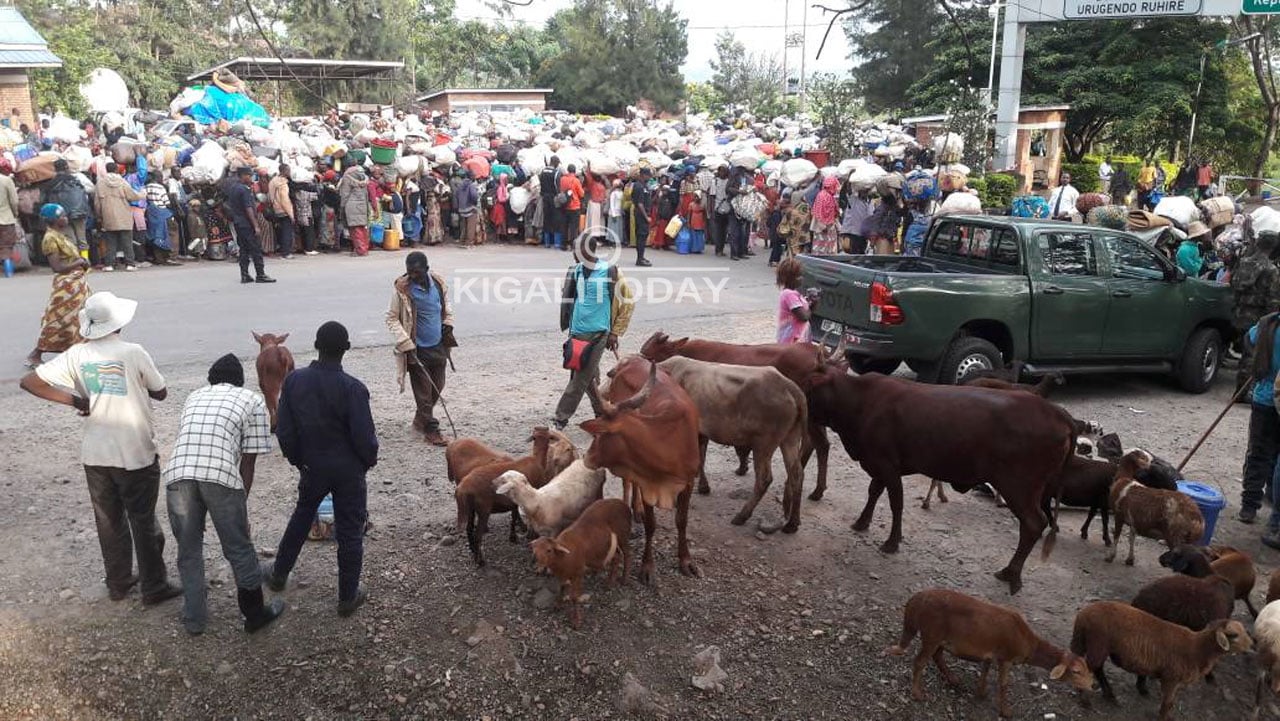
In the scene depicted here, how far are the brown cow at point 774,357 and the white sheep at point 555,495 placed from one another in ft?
4.71

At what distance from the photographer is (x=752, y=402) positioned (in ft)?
19.9

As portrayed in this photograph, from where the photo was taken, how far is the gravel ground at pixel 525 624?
454 centimetres

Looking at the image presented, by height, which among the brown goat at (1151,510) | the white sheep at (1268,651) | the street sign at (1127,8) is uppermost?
the street sign at (1127,8)

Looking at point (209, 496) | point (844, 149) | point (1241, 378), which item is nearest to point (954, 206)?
point (1241, 378)

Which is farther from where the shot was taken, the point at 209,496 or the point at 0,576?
the point at 0,576

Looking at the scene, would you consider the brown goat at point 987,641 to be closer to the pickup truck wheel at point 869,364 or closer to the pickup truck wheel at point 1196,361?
the pickup truck wheel at point 869,364

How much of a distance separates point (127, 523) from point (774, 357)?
425 cm

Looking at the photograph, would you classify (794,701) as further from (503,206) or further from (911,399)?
(503,206)

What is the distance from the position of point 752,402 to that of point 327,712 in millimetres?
3051

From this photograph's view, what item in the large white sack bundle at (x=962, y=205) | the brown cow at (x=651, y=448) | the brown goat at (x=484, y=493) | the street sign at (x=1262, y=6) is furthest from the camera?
the large white sack bundle at (x=962, y=205)

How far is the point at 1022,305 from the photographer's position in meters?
8.84

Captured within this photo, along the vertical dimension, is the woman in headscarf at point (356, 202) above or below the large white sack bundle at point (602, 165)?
below

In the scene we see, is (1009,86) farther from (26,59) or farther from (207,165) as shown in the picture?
(26,59)

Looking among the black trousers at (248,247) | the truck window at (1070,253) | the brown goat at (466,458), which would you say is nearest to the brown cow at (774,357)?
the brown goat at (466,458)
